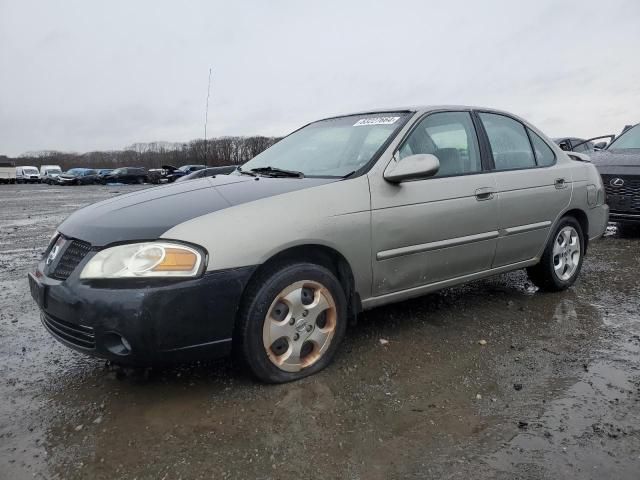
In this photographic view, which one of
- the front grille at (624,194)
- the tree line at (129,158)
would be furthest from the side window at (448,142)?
the tree line at (129,158)

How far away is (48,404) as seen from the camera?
264 centimetres

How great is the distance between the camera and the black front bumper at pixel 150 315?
238 centimetres

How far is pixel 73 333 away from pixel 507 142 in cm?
338

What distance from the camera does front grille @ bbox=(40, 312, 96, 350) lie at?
2455mm

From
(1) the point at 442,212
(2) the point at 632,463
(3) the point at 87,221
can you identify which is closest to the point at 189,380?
(3) the point at 87,221

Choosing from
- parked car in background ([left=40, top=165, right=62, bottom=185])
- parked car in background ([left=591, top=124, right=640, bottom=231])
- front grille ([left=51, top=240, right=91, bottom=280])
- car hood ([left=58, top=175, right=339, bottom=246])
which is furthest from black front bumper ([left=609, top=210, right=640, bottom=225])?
parked car in background ([left=40, top=165, right=62, bottom=185])

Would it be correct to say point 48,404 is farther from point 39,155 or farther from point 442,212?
point 39,155

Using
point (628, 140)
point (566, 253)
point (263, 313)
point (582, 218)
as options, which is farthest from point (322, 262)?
point (628, 140)

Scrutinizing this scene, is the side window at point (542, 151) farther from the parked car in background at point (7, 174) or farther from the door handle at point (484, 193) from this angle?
the parked car in background at point (7, 174)

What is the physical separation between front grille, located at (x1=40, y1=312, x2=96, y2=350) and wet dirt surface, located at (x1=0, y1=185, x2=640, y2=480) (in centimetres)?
35

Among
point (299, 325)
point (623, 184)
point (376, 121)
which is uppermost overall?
point (376, 121)

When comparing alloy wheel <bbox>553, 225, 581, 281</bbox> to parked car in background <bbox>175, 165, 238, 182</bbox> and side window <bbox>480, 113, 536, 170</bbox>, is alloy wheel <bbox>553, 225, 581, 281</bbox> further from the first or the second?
parked car in background <bbox>175, 165, 238, 182</bbox>

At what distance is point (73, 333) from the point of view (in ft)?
8.32

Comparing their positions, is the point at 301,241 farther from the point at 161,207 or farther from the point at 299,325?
the point at 161,207
